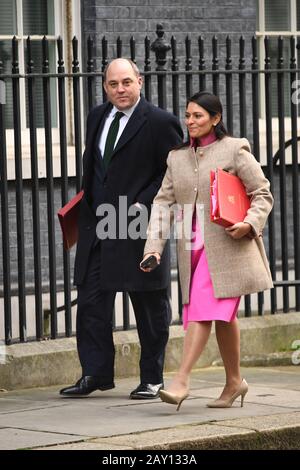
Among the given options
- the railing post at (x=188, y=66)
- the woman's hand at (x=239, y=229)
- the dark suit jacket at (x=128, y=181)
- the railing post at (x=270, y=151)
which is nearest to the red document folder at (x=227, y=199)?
the woman's hand at (x=239, y=229)

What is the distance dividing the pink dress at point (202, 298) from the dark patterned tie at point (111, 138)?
70 centimetres

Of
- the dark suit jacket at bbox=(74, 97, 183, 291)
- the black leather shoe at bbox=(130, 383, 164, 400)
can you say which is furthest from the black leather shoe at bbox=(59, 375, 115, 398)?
the dark suit jacket at bbox=(74, 97, 183, 291)

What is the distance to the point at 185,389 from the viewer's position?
28.3ft

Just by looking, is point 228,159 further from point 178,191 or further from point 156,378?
point 156,378

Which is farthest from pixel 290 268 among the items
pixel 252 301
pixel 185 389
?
pixel 185 389

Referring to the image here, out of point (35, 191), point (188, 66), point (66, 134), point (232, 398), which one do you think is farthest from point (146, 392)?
point (188, 66)

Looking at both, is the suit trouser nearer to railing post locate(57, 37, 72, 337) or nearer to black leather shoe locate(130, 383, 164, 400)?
black leather shoe locate(130, 383, 164, 400)

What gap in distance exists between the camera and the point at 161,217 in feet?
29.2

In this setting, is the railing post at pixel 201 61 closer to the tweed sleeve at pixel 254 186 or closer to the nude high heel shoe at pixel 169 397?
the tweed sleeve at pixel 254 186

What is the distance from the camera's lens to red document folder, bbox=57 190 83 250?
944 cm

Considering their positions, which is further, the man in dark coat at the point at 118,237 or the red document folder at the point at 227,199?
the man in dark coat at the point at 118,237

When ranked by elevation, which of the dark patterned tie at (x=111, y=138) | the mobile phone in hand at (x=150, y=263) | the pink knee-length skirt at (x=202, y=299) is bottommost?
the pink knee-length skirt at (x=202, y=299)

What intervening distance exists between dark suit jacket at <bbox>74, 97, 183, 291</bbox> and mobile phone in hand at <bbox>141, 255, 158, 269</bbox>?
1.77 ft

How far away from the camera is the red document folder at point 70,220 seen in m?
9.44
